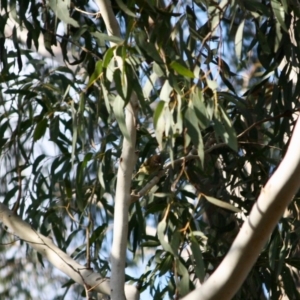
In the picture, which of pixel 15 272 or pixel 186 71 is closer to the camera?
pixel 186 71

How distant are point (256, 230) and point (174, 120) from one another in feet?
1.04

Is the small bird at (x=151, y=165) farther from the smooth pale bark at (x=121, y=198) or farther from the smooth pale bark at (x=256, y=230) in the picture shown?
the smooth pale bark at (x=256, y=230)

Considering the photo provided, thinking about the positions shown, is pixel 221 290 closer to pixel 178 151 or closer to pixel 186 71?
pixel 186 71

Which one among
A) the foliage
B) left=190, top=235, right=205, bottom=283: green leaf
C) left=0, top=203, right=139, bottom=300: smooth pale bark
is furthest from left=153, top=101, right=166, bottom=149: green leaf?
left=0, top=203, right=139, bottom=300: smooth pale bark

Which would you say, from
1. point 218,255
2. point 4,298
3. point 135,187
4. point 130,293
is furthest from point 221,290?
point 4,298

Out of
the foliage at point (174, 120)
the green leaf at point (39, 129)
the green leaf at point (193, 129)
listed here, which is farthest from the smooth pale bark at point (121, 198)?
the green leaf at point (39, 129)

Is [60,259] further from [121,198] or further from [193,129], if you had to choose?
[193,129]

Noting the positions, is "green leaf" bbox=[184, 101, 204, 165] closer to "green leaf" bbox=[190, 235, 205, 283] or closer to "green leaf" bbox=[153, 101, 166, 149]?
"green leaf" bbox=[153, 101, 166, 149]

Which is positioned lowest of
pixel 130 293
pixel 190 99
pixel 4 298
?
pixel 4 298

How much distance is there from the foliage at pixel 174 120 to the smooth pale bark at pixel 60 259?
0.16 feet

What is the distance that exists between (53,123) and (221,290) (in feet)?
3.43

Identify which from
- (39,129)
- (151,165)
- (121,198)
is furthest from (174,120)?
(39,129)

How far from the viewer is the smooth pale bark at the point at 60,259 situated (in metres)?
1.96

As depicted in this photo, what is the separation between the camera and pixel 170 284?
246cm
